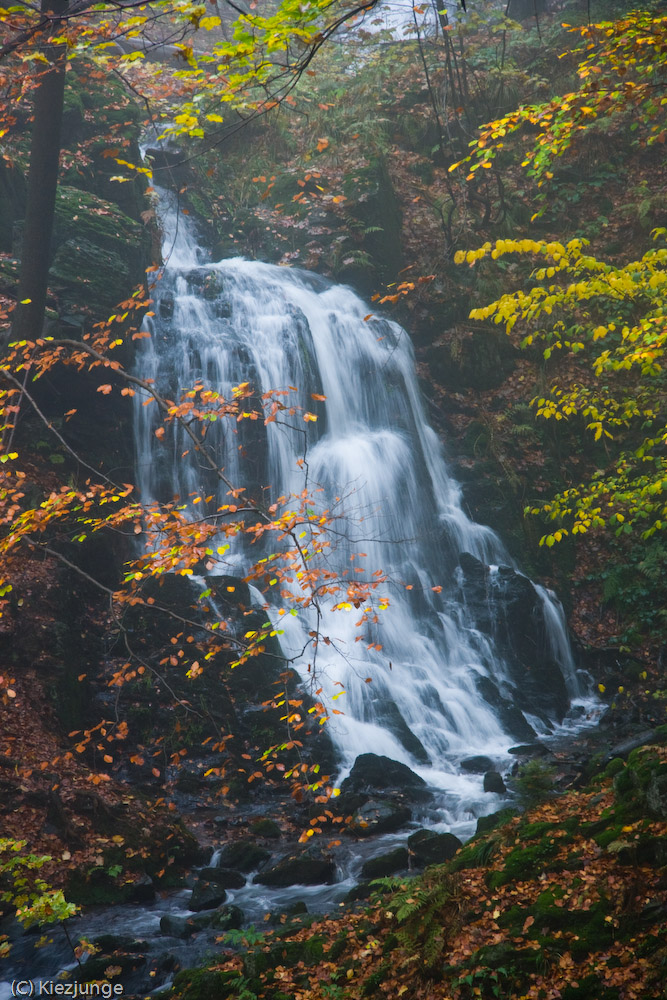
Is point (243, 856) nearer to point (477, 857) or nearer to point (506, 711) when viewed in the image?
point (477, 857)

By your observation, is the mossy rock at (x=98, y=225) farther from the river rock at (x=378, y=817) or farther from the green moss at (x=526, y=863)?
the green moss at (x=526, y=863)

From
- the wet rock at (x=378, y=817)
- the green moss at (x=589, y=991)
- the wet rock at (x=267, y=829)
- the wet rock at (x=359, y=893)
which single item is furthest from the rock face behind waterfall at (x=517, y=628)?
the green moss at (x=589, y=991)

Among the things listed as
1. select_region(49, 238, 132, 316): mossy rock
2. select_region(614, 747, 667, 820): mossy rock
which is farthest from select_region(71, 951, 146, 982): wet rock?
select_region(49, 238, 132, 316): mossy rock

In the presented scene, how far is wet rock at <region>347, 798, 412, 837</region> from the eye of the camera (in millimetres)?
7164

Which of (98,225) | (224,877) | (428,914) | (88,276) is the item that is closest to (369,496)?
(88,276)

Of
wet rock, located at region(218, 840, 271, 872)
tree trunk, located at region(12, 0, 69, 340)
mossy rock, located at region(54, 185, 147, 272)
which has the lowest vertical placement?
wet rock, located at region(218, 840, 271, 872)

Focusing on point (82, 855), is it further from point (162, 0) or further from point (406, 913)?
point (162, 0)

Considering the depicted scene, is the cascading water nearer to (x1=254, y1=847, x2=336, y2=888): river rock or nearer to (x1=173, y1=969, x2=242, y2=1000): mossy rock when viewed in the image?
(x1=254, y1=847, x2=336, y2=888): river rock

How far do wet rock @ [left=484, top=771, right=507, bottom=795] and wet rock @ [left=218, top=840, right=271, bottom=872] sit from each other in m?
2.94

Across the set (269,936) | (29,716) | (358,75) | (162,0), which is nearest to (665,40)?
(162,0)

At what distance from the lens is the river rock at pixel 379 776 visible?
318 inches

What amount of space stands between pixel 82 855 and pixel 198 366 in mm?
8613

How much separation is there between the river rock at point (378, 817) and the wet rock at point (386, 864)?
0.62 metres

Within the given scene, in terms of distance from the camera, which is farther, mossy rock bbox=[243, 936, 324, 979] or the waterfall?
the waterfall
